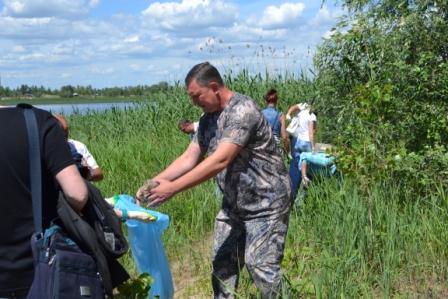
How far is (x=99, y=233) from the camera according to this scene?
3.11 metres

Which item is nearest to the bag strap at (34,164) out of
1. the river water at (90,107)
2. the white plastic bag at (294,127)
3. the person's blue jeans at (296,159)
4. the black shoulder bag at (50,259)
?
the black shoulder bag at (50,259)

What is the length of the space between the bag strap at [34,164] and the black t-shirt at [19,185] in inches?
0.7

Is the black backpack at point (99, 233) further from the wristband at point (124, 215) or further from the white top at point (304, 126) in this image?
the white top at point (304, 126)

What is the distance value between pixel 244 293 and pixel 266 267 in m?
0.69

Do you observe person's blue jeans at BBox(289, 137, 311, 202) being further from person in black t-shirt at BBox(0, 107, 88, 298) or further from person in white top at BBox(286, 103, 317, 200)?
Answer: person in black t-shirt at BBox(0, 107, 88, 298)

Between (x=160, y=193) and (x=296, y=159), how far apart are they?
5487mm

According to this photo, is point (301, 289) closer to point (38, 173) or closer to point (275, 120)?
point (38, 173)

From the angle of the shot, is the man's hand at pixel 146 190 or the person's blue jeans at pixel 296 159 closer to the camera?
the man's hand at pixel 146 190

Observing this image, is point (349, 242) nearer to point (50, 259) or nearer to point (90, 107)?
point (50, 259)

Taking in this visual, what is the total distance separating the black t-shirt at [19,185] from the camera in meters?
2.86

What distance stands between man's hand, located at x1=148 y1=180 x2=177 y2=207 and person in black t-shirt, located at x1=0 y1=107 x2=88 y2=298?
70 cm

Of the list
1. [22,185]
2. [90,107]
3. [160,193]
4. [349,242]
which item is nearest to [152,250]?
[160,193]

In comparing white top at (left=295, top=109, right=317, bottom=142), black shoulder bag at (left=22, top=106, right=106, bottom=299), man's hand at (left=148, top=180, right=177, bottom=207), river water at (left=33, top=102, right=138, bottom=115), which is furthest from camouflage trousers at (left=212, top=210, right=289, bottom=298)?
river water at (left=33, top=102, right=138, bottom=115)

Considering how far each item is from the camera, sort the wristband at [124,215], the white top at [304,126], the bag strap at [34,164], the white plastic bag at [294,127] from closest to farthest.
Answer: the bag strap at [34,164]
the wristband at [124,215]
the white top at [304,126]
the white plastic bag at [294,127]
